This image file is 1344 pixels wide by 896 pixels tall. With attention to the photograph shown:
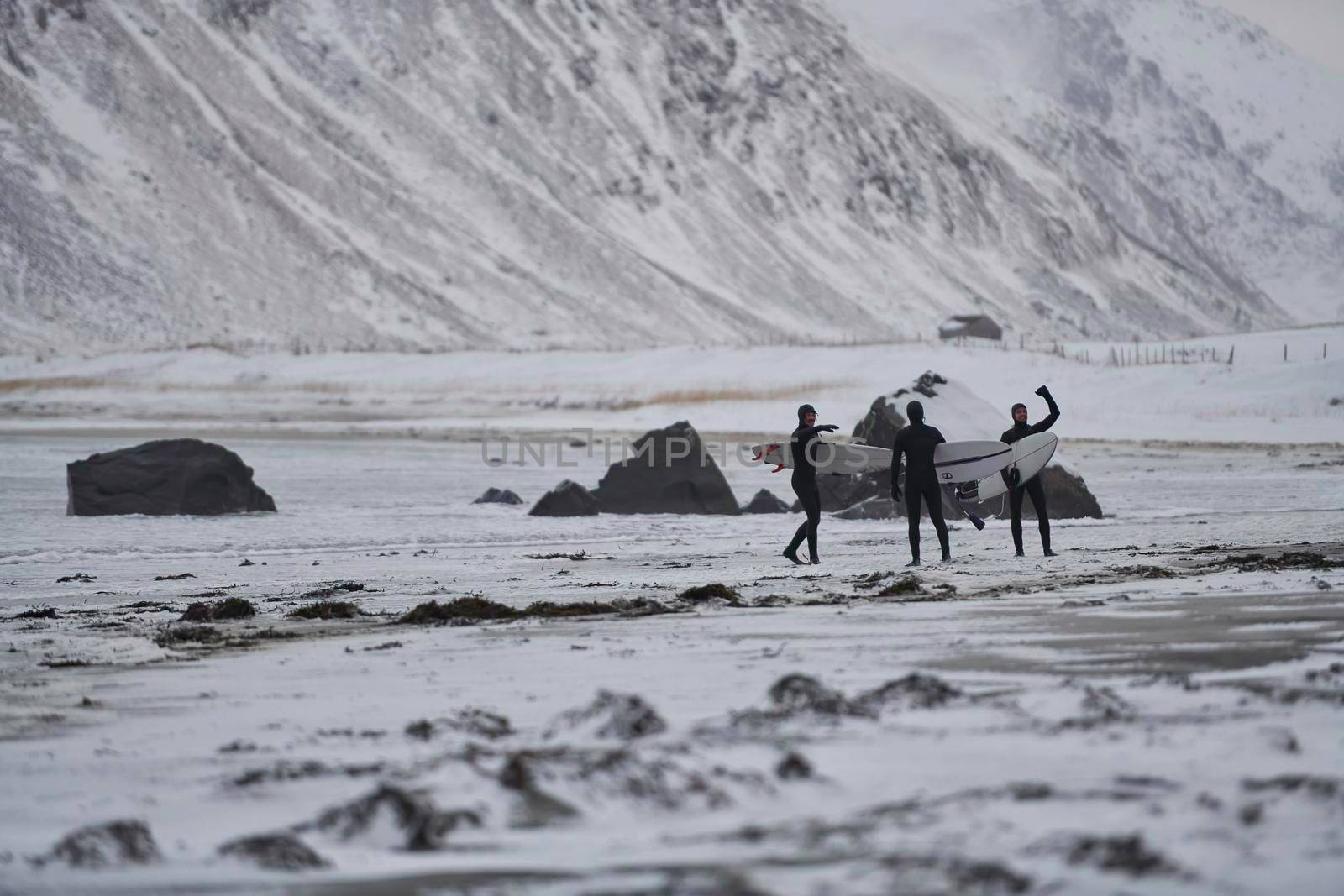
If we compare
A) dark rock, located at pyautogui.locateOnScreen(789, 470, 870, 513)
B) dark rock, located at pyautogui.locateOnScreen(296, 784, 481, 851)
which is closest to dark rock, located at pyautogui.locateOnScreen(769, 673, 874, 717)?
dark rock, located at pyautogui.locateOnScreen(296, 784, 481, 851)

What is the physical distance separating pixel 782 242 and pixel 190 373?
66.2 m

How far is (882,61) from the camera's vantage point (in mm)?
152250

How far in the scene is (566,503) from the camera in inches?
827

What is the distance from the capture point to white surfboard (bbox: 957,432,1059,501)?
15.2m

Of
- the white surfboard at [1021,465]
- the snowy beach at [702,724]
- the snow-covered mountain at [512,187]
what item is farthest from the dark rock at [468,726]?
the snow-covered mountain at [512,187]

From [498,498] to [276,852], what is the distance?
17807mm

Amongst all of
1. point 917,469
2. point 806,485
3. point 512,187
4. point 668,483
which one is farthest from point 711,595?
point 512,187

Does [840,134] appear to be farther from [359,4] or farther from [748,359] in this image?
[748,359]

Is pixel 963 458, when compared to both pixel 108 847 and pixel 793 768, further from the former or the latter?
pixel 108 847

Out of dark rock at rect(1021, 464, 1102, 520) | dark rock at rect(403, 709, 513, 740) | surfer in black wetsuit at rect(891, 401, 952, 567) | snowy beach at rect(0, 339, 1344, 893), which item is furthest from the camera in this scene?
dark rock at rect(1021, 464, 1102, 520)

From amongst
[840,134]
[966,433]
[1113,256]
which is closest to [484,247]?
[840,134]

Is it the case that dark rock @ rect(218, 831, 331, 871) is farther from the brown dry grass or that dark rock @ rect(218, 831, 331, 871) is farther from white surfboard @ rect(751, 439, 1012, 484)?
the brown dry grass

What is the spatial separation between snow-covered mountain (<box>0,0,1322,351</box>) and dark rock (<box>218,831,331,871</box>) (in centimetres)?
8629

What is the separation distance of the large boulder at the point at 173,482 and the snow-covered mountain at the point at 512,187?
69.6 meters
